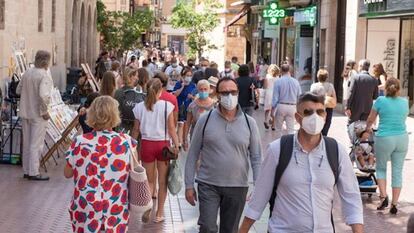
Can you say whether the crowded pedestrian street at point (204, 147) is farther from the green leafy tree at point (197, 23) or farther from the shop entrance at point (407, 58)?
the green leafy tree at point (197, 23)

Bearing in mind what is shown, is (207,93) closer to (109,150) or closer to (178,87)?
(109,150)

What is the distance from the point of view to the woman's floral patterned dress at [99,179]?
6.32 metres

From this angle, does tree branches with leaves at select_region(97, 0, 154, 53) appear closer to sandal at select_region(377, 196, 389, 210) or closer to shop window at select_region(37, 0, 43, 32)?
shop window at select_region(37, 0, 43, 32)

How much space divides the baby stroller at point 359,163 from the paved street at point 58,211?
0.20m

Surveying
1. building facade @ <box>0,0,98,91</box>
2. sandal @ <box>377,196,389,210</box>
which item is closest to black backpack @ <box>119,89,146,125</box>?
sandal @ <box>377,196,389,210</box>

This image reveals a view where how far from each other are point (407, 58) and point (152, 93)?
57.7ft

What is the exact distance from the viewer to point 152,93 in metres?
9.82

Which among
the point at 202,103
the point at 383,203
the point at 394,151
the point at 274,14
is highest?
the point at 274,14

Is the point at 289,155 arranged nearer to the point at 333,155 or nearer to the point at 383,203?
the point at 333,155

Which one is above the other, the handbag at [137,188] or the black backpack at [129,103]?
the black backpack at [129,103]

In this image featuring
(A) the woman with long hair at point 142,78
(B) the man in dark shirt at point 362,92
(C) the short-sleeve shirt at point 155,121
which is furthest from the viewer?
(B) the man in dark shirt at point 362,92

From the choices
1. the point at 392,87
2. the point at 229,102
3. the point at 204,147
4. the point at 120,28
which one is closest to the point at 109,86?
the point at 392,87

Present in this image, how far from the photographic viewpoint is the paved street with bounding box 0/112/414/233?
31.4 feet

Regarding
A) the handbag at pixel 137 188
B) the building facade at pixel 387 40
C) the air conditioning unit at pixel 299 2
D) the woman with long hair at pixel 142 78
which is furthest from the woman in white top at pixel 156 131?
the air conditioning unit at pixel 299 2
